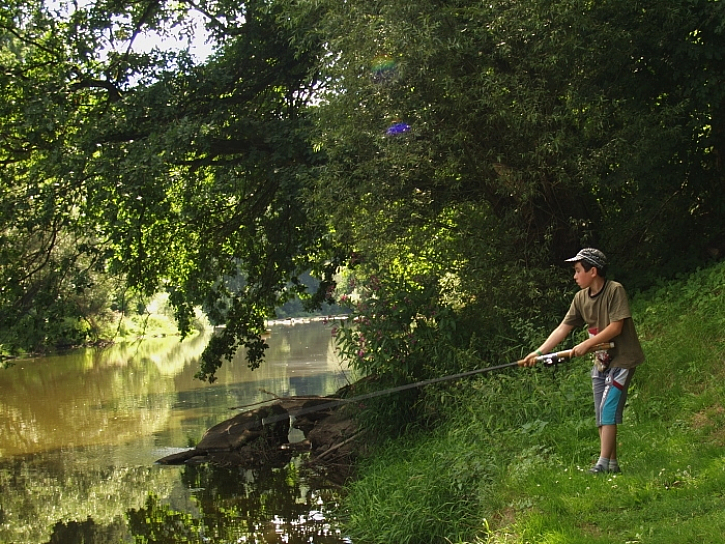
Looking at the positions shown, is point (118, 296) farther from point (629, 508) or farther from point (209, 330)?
point (209, 330)

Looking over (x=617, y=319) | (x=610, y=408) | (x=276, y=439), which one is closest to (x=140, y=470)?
(x=276, y=439)

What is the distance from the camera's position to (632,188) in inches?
443

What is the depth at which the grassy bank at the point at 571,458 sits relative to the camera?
566 centimetres

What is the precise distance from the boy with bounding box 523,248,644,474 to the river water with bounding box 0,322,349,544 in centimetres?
339

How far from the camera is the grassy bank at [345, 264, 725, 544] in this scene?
5656mm

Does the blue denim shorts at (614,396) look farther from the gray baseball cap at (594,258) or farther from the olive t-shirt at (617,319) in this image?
the gray baseball cap at (594,258)

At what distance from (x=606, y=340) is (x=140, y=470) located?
29.2 ft

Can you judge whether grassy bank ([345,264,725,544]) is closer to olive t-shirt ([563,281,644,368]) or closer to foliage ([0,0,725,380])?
olive t-shirt ([563,281,644,368])

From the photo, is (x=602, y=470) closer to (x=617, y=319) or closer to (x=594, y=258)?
(x=617, y=319)

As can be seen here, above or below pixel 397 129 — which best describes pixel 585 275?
below

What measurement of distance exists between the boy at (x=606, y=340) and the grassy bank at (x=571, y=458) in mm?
345

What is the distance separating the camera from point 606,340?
6168mm

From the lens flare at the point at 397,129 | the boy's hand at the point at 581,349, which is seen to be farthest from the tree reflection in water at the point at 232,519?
the lens flare at the point at 397,129

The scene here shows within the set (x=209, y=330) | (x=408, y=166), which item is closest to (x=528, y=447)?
(x=408, y=166)
